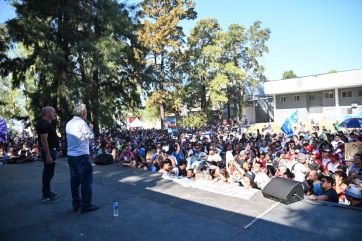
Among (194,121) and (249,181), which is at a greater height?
(194,121)

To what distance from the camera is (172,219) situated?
364cm

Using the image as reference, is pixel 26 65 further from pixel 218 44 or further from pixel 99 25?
pixel 218 44

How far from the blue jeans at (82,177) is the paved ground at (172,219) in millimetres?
218

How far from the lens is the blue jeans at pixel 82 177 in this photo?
3881 millimetres

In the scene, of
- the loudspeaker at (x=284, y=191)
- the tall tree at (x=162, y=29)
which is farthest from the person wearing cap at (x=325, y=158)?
the tall tree at (x=162, y=29)

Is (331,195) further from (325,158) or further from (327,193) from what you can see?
(325,158)

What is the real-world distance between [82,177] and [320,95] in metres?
33.9

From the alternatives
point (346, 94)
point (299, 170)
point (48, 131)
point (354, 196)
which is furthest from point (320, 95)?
point (48, 131)

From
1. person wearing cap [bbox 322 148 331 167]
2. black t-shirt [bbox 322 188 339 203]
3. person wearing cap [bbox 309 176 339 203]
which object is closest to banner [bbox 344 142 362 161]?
person wearing cap [bbox 322 148 331 167]

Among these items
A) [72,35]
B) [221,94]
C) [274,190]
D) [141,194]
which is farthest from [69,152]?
[221,94]

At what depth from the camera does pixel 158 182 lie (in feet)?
19.0

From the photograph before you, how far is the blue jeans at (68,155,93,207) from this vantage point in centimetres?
388

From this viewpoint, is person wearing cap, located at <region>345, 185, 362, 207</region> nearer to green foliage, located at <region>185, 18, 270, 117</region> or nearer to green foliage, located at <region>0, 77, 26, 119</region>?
green foliage, located at <region>185, 18, 270, 117</region>

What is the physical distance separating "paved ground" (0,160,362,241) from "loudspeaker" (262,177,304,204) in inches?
4.2
